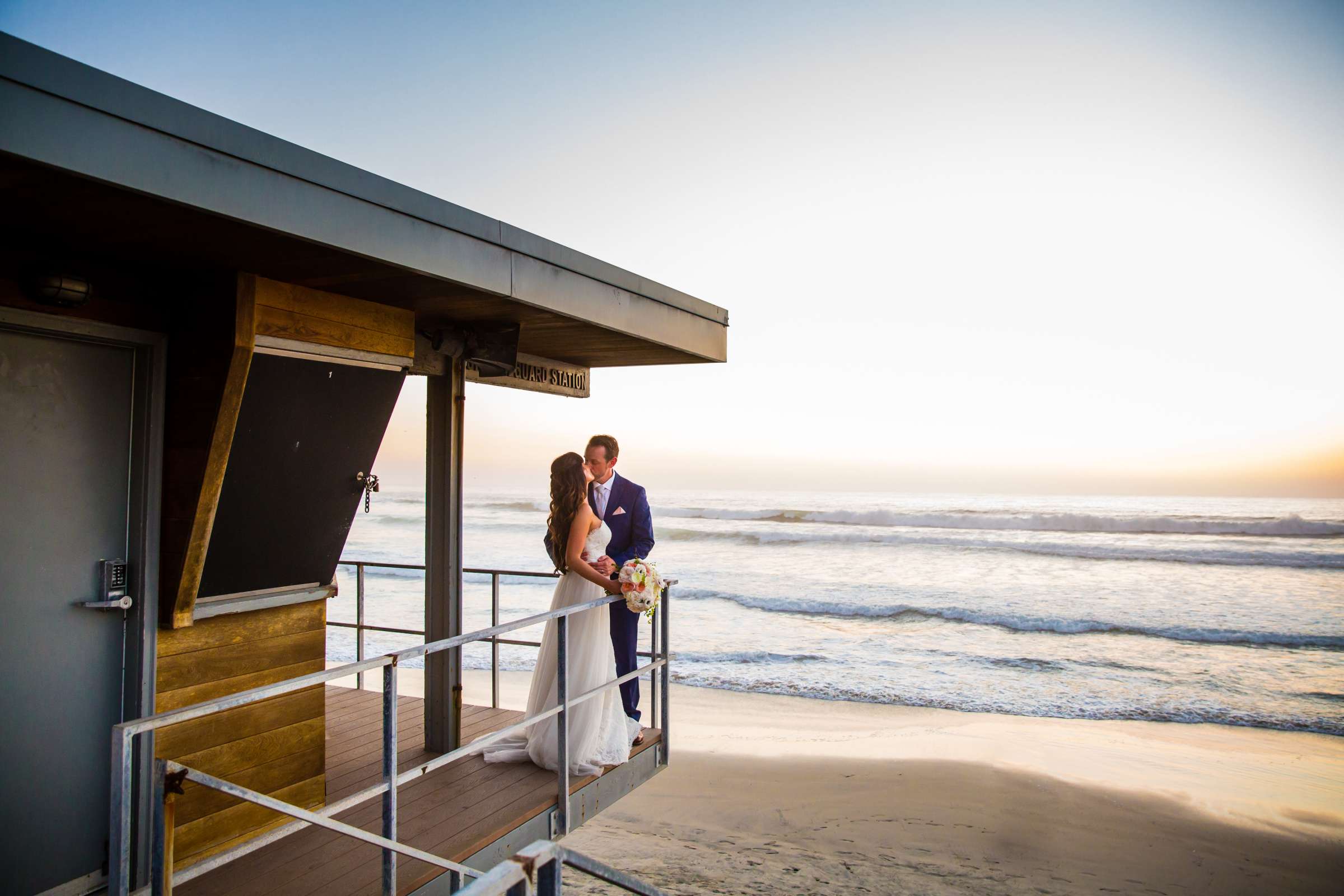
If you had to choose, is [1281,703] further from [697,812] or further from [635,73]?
[635,73]

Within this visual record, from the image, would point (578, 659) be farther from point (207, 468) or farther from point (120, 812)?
point (120, 812)

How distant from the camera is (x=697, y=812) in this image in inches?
325

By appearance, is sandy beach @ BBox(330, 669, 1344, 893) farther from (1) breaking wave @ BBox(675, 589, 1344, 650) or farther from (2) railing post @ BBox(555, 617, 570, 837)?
(1) breaking wave @ BBox(675, 589, 1344, 650)

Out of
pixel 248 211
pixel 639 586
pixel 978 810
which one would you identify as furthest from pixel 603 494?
pixel 978 810

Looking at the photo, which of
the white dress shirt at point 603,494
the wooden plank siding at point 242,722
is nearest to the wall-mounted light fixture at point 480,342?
the white dress shirt at point 603,494

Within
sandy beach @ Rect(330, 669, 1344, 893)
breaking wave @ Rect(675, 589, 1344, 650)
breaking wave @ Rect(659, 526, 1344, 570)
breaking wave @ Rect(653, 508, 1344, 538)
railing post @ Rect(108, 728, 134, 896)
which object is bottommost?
sandy beach @ Rect(330, 669, 1344, 893)

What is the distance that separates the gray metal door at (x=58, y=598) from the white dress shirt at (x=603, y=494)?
2.63m

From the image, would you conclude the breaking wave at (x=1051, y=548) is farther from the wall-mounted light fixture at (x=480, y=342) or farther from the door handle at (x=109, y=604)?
the door handle at (x=109, y=604)

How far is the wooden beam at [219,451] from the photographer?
10.7ft

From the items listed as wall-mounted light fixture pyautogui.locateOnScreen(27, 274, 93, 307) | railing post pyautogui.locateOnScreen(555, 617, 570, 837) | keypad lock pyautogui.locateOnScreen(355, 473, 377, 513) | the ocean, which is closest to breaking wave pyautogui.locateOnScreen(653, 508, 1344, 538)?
the ocean

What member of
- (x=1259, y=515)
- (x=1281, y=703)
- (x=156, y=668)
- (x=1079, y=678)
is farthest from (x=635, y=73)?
(x=1259, y=515)

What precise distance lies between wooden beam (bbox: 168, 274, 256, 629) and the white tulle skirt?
1.91m

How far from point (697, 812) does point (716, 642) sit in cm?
791

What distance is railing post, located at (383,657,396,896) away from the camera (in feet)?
9.06
